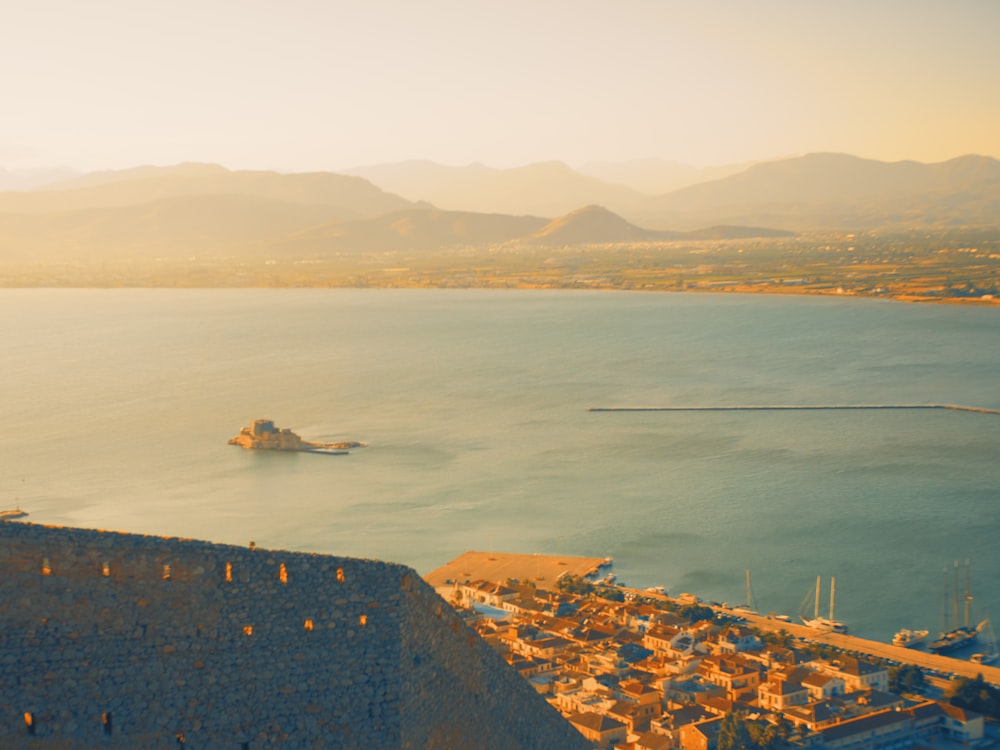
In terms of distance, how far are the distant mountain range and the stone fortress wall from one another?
83061 millimetres

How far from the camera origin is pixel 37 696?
83.5 inches

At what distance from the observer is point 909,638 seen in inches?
352

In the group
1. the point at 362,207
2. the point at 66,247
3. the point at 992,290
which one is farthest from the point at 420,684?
the point at 362,207

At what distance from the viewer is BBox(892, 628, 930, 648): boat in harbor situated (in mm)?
8898

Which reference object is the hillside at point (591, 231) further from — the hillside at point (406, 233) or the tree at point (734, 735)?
the tree at point (734, 735)

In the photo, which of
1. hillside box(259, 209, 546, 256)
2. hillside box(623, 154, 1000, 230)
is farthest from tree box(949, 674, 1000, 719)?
hillside box(623, 154, 1000, 230)

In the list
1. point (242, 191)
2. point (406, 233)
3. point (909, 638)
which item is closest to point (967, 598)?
point (909, 638)

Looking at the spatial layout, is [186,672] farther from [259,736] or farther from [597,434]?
[597,434]

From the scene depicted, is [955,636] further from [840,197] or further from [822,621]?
[840,197]

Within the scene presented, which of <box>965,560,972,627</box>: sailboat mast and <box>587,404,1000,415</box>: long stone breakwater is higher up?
<box>587,404,1000,415</box>: long stone breakwater

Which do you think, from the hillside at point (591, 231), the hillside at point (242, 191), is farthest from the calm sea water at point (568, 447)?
the hillside at point (242, 191)

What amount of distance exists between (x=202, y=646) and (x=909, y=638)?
7.66 meters

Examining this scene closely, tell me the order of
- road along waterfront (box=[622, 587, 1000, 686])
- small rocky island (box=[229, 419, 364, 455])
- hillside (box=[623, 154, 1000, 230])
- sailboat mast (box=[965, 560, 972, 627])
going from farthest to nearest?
1. hillside (box=[623, 154, 1000, 230])
2. small rocky island (box=[229, 419, 364, 455])
3. sailboat mast (box=[965, 560, 972, 627])
4. road along waterfront (box=[622, 587, 1000, 686])

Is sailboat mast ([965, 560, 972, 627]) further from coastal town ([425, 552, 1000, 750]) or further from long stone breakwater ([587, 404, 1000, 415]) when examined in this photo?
long stone breakwater ([587, 404, 1000, 415])
